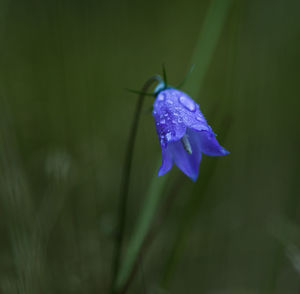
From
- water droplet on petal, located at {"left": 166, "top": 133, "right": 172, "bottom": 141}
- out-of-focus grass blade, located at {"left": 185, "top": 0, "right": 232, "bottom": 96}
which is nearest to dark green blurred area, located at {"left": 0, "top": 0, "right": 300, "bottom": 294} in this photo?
out-of-focus grass blade, located at {"left": 185, "top": 0, "right": 232, "bottom": 96}

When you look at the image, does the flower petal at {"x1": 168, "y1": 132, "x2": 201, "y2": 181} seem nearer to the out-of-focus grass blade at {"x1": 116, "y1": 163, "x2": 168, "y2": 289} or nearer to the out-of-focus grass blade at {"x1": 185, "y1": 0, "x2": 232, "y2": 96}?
the out-of-focus grass blade at {"x1": 116, "y1": 163, "x2": 168, "y2": 289}

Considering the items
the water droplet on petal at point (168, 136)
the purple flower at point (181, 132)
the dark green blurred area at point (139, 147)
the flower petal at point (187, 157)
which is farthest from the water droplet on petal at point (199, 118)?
the dark green blurred area at point (139, 147)

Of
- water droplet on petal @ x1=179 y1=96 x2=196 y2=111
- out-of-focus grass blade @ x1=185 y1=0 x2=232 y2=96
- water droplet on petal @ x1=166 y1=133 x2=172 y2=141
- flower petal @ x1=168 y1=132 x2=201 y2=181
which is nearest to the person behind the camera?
water droplet on petal @ x1=166 y1=133 x2=172 y2=141

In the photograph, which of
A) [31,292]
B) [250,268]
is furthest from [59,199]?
[250,268]

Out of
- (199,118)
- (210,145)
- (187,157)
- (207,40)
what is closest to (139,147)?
(207,40)

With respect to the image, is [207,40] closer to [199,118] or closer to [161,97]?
[161,97]

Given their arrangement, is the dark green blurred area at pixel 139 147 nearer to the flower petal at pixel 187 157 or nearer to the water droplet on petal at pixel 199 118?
the flower petal at pixel 187 157

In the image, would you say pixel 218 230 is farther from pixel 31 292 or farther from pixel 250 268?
pixel 31 292
